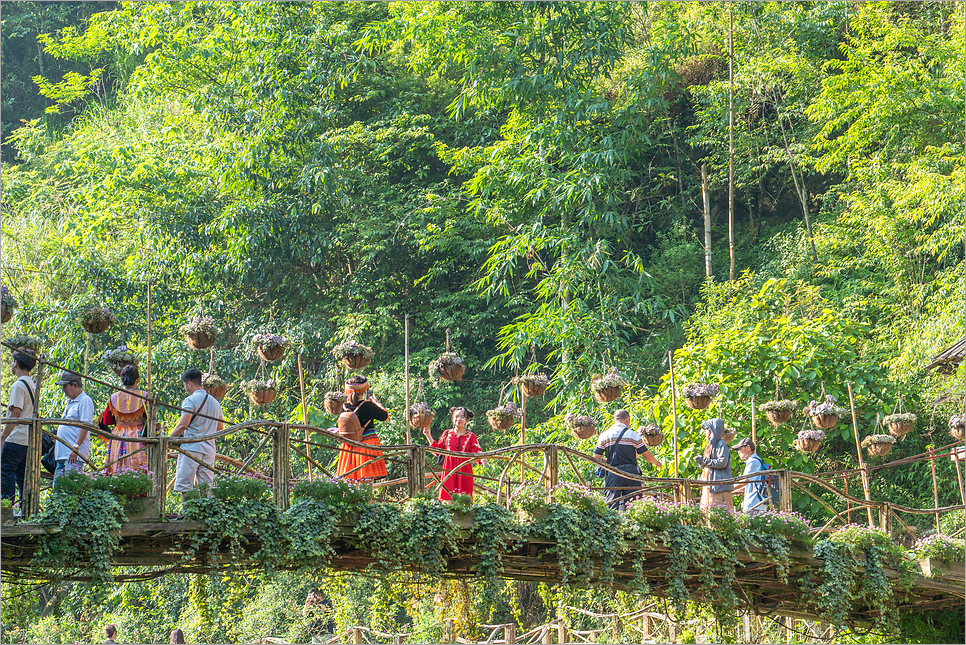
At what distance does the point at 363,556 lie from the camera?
27.5 feet

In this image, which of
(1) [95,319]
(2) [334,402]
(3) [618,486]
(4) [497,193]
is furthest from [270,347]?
(4) [497,193]

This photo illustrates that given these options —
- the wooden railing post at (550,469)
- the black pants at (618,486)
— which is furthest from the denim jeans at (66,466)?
the black pants at (618,486)

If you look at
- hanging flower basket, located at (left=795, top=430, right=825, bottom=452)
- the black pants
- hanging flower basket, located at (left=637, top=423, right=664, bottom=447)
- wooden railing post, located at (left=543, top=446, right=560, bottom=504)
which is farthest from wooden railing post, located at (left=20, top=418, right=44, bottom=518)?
hanging flower basket, located at (left=795, top=430, right=825, bottom=452)

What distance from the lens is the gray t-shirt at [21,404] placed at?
6.88m

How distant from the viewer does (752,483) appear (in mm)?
10148

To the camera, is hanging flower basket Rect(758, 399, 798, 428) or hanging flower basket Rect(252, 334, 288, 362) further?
hanging flower basket Rect(758, 399, 798, 428)

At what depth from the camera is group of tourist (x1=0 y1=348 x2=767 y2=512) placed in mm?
6957

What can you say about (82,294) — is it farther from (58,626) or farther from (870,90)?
(870,90)

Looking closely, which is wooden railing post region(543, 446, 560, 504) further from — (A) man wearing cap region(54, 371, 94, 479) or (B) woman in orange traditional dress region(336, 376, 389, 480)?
(A) man wearing cap region(54, 371, 94, 479)

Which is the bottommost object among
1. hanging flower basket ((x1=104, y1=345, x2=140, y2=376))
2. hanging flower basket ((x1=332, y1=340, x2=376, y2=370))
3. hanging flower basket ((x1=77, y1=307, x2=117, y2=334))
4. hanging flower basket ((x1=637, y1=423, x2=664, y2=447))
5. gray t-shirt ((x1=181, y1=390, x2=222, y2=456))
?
gray t-shirt ((x1=181, y1=390, x2=222, y2=456))

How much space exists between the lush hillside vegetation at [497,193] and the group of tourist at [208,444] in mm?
6587

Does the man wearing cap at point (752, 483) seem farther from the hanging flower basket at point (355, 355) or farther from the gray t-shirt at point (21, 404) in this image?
the gray t-shirt at point (21, 404)

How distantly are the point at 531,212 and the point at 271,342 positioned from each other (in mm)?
9932

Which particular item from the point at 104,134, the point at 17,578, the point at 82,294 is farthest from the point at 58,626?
the point at 17,578
